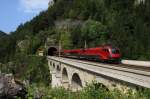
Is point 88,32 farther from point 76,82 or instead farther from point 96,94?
point 96,94

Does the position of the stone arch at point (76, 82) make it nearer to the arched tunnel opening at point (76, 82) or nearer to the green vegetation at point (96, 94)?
the arched tunnel opening at point (76, 82)

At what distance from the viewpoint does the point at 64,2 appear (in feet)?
544

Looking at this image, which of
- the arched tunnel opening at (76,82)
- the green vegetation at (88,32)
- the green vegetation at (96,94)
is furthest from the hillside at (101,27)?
the green vegetation at (96,94)

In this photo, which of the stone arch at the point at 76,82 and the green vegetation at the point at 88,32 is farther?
the green vegetation at the point at 88,32

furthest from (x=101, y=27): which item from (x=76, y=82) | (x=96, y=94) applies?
(x=96, y=94)

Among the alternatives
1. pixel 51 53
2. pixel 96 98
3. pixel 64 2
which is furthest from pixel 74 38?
pixel 96 98

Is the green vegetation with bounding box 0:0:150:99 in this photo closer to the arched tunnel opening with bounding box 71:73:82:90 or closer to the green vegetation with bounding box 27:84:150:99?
the arched tunnel opening with bounding box 71:73:82:90

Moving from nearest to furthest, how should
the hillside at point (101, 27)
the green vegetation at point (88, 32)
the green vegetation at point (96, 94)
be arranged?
the green vegetation at point (96, 94), the hillside at point (101, 27), the green vegetation at point (88, 32)

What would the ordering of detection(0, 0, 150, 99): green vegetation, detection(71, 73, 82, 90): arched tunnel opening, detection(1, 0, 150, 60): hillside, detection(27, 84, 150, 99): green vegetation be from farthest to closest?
1. detection(0, 0, 150, 99): green vegetation
2. detection(1, 0, 150, 60): hillside
3. detection(71, 73, 82, 90): arched tunnel opening
4. detection(27, 84, 150, 99): green vegetation

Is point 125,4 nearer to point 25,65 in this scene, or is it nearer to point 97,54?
point 25,65

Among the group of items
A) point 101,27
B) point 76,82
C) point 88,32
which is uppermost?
point 101,27

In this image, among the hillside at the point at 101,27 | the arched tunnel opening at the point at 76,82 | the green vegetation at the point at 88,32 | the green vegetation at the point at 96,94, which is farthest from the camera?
the green vegetation at the point at 88,32

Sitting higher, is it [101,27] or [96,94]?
[101,27]

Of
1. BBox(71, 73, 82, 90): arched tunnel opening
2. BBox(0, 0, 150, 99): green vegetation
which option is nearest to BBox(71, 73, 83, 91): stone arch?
BBox(71, 73, 82, 90): arched tunnel opening
